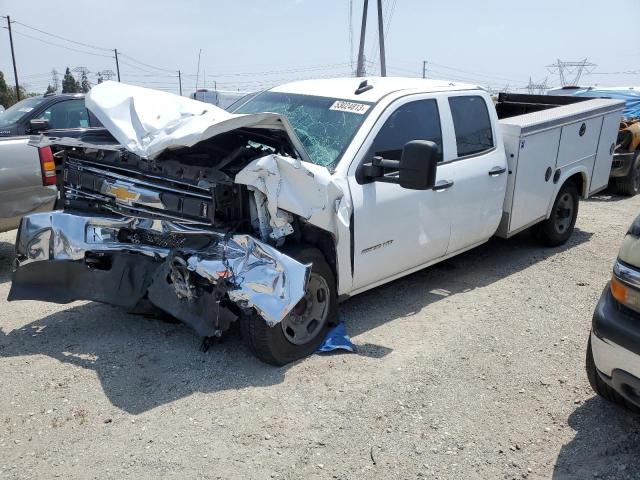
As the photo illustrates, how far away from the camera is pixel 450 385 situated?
3.75m

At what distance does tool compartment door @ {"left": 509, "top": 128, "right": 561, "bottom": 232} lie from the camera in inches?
223

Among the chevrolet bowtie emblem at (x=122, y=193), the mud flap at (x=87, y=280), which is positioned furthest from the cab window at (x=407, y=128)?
the mud flap at (x=87, y=280)

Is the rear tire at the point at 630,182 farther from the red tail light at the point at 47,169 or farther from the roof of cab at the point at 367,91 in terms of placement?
the red tail light at the point at 47,169

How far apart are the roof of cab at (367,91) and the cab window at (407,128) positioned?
0.59 ft

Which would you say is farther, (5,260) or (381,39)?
(381,39)

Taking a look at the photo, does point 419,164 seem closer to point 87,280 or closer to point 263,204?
point 263,204

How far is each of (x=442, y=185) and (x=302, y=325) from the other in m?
1.70

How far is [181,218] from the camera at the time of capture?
3.84 m

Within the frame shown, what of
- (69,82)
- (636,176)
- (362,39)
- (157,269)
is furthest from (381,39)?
(69,82)

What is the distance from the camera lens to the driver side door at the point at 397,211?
421 centimetres

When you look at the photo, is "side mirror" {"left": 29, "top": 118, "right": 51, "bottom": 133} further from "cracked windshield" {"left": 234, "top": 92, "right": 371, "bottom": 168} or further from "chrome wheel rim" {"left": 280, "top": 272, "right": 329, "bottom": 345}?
"chrome wheel rim" {"left": 280, "top": 272, "right": 329, "bottom": 345}

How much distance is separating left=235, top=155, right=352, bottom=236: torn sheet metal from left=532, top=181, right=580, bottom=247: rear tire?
3639 mm

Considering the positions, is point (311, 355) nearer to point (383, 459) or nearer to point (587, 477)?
point (383, 459)

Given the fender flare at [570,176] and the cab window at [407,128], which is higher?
the cab window at [407,128]
